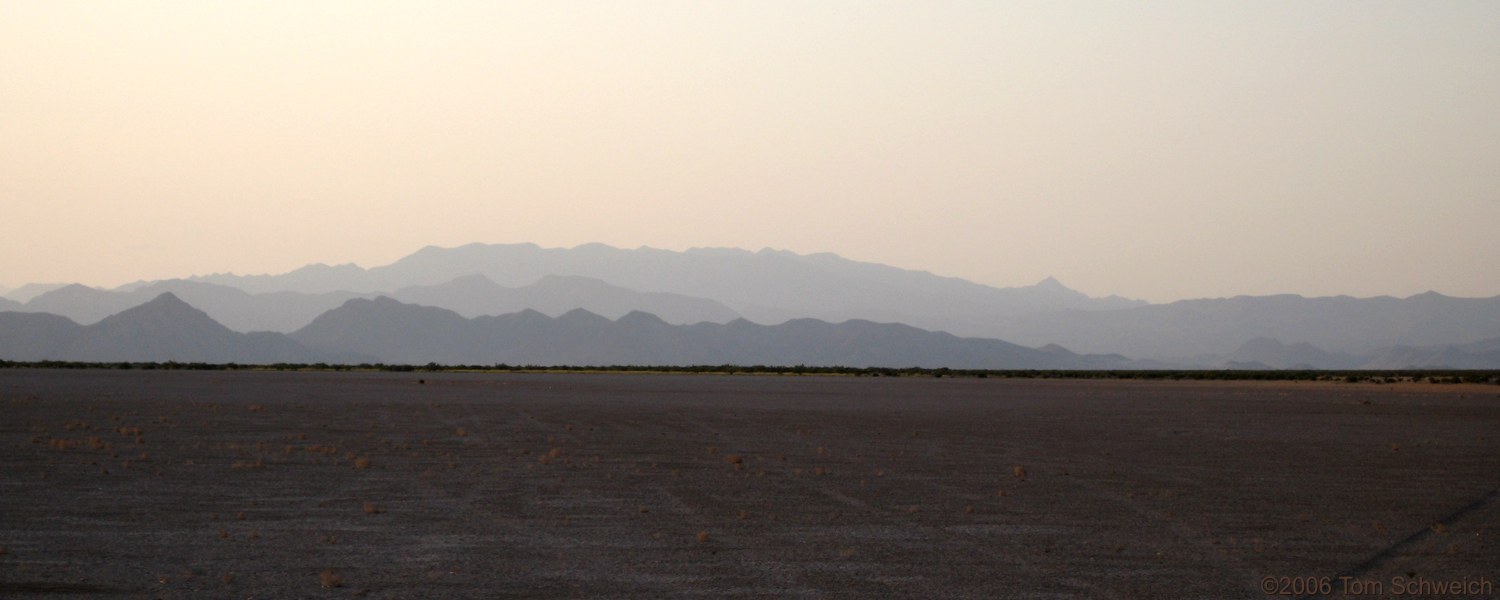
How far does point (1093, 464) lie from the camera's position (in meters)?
25.0

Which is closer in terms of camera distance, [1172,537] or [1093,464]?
[1172,537]

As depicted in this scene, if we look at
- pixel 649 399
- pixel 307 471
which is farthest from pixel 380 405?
pixel 307 471

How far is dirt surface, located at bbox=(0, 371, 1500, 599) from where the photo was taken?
12.8 m

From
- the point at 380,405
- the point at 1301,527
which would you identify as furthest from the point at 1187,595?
the point at 380,405

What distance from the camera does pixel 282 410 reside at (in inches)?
1624

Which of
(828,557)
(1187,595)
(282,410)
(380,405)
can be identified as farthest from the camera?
(380,405)

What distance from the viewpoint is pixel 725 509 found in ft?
58.4

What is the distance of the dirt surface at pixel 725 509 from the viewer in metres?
12.8

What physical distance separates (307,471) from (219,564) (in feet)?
29.9

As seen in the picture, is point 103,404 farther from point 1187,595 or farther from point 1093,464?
point 1187,595

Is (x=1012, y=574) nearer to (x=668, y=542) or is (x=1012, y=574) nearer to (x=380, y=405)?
(x=668, y=542)

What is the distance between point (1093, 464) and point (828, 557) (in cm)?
1224

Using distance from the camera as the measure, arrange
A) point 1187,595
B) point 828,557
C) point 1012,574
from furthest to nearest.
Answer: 1. point 828,557
2. point 1012,574
3. point 1187,595

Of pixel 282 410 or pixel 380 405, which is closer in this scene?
pixel 282 410
